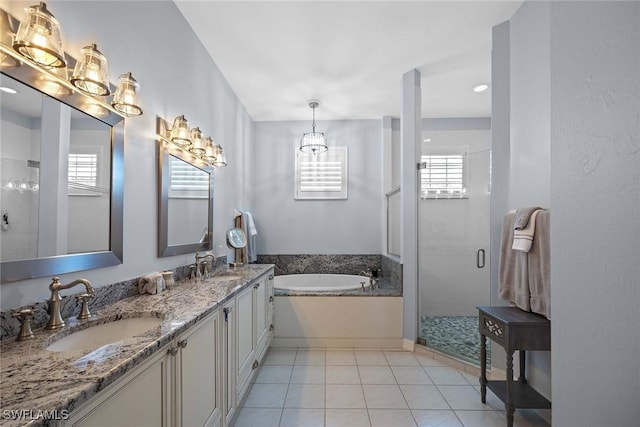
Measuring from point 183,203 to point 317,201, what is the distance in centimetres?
238

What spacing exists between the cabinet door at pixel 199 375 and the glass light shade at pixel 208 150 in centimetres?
140

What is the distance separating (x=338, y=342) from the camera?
3.17 metres

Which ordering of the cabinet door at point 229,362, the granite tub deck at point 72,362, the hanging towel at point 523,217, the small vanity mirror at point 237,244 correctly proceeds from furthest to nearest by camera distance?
the small vanity mirror at point 237,244
the hanging towel at point 523,217
the cabinet door at point 229,362
the granite tub deck at point 72,362

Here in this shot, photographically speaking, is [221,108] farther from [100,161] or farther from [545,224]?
[545,224]

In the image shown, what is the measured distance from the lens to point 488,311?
2.03 metres

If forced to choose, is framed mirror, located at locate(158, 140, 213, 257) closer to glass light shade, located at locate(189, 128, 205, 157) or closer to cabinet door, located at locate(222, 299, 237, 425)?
glass light shade, located at locate(189, 128, 205, 157)

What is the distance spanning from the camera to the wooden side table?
179 centimetres

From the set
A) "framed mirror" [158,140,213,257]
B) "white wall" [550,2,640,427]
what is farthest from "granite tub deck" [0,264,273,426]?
"white wall" [550,2,640,427]

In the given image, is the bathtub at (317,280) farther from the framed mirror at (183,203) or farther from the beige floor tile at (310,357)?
the framed mirror at (183,203)

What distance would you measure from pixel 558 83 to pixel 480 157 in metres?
2.94

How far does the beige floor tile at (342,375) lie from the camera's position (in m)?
2.48

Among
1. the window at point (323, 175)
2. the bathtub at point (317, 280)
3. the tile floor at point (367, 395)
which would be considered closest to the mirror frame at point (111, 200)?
the tile floor at point (367, 395)

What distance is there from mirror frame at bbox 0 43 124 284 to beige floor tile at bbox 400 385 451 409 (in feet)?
6.97

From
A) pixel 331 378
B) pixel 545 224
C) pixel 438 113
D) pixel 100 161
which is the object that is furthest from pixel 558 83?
pixel 438 113
